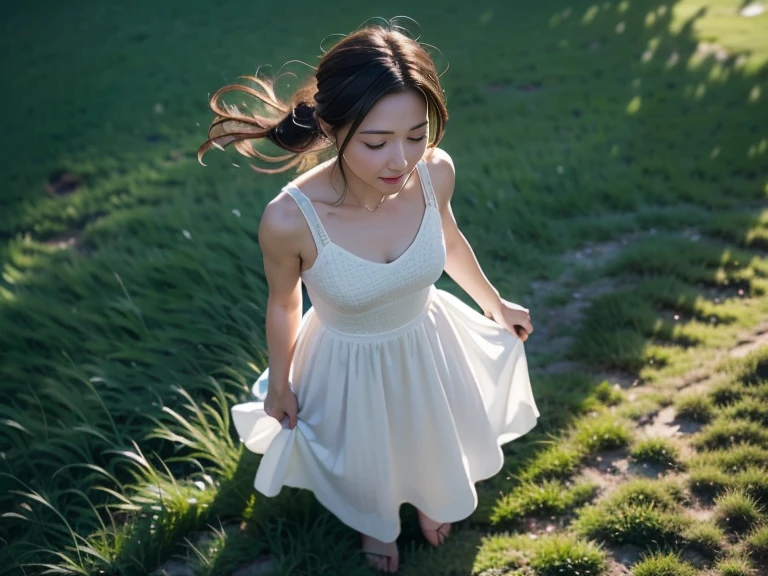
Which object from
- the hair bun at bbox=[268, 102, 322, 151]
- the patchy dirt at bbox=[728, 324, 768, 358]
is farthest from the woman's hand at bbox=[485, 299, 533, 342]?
the patchy dirt at bbox=[728, 324, 768, 358]

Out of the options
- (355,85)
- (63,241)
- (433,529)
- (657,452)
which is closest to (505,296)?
(657,452)

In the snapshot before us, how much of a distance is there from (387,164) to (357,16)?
20.9 ft

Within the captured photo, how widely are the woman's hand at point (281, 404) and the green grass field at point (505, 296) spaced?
366 millimetres

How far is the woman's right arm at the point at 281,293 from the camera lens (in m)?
2.05

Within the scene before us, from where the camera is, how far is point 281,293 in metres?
2.16

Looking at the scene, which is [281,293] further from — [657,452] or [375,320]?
[657,452]

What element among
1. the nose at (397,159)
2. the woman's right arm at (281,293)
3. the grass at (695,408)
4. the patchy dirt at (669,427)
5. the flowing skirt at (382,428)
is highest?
the nose at (397,159)

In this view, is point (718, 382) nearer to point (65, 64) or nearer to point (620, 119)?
point (620, 119)

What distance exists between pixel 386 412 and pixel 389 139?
2.59ft

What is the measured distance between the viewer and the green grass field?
2.50 m

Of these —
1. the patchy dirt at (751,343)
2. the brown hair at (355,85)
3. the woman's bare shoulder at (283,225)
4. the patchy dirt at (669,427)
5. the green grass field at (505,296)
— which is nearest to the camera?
the brown hair at (355,85)

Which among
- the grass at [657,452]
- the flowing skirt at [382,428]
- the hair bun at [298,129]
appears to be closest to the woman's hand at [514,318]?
the flowing skirt at [382,428]

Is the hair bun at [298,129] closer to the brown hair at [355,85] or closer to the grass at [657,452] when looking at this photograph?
the brown hair at [355,85]

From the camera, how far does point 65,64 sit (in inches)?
296
